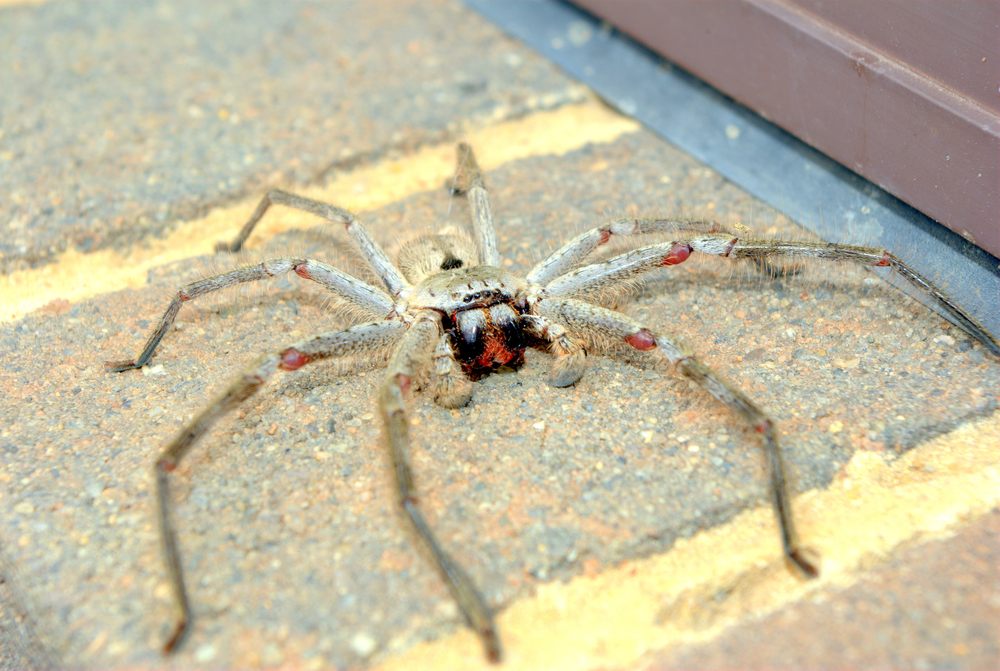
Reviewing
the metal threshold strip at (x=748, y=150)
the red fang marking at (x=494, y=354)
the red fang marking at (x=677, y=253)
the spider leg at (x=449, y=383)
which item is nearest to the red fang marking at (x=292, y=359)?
the spider leg at (x=449, y=383)

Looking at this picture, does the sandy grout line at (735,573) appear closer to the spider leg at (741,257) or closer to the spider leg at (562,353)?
the spider leg at (741,257)

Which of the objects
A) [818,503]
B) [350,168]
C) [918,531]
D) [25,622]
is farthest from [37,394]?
[918,531]

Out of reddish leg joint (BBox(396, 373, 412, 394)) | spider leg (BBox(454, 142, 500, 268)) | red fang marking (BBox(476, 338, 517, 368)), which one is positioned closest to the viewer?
reddish leg joint (BBox(396, 373, 412, 394))

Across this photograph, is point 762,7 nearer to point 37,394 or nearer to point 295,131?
point 295,131

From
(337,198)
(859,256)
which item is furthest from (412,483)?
(337,198)

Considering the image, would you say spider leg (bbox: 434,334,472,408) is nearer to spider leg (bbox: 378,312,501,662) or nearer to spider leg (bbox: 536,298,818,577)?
spider leg (bbox: 378,312,501,662)

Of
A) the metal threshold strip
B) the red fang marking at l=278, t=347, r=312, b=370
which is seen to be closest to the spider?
the red fang marking at l=278, t=347, r=312, b=370
